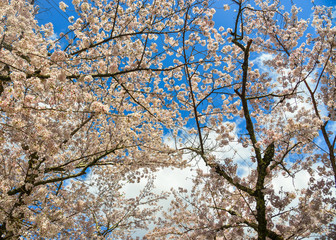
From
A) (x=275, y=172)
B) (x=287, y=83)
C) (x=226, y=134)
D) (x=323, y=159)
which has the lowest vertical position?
(x=275, y=172)

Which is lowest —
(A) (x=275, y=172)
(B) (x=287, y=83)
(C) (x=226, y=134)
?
(A) (x=275, y=172)

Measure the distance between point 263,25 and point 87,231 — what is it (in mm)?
12455

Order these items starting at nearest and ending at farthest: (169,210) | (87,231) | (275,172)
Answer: (275,172) < (87,231) < (169,210)

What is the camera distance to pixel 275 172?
676cm

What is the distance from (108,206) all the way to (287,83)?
11840 millimetres

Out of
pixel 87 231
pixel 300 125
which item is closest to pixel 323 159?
pixel 300 125

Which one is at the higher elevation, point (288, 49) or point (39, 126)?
point (288, 49)

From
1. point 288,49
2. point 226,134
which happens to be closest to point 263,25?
point 288,49

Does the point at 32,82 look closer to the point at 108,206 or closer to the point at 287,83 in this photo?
the point at 287,83

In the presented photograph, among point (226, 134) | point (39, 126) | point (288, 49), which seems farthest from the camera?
point (288, 49)

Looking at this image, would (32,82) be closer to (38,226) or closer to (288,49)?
(38,226)

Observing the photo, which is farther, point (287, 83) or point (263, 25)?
point (263, 25)

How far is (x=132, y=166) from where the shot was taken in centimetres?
925

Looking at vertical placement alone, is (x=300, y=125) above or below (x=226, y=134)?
below
